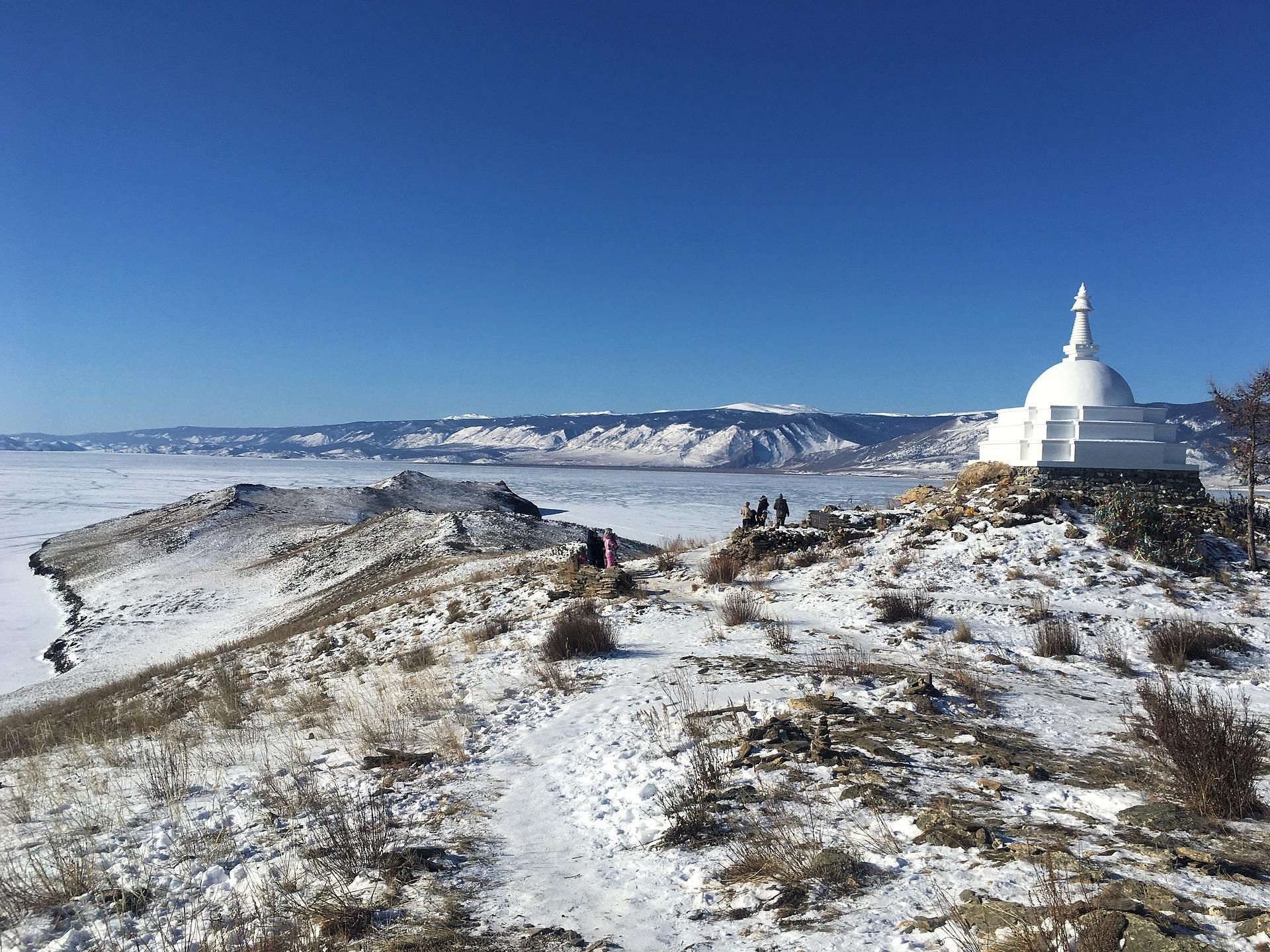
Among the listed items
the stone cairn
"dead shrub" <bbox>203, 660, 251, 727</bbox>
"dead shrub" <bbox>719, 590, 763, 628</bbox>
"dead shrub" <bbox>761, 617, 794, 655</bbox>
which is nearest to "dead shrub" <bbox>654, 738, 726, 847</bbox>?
"dead shrub" <bbox>761, 617, 794, 655</bbox>

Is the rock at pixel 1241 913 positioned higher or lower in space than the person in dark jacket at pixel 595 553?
higher

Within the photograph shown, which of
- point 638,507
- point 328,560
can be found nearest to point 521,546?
point 328,560

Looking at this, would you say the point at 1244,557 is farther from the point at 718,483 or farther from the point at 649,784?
the point at 718,483

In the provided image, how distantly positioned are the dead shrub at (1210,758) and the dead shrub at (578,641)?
6.52m

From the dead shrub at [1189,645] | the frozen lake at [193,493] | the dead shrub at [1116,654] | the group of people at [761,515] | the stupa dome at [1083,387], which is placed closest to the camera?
the dead shrub at [1116,654]

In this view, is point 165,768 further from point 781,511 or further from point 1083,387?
point 1083,387

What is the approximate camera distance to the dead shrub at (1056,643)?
980 centimetres

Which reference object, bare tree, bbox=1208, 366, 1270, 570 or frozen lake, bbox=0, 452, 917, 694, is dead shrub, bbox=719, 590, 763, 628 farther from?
frozen lake, bbox=0, 452, 917, 694

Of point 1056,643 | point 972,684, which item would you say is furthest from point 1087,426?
point 972,684

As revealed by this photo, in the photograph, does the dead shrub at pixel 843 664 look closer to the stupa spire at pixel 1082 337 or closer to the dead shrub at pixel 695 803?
the dead shrub at pixel 695 803

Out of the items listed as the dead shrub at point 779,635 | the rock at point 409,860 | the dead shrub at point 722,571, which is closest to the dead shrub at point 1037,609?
the dead shrub at point 779,635

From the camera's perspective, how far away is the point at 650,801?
206 inches

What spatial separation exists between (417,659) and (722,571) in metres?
6.49

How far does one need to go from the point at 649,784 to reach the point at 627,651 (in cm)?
490
